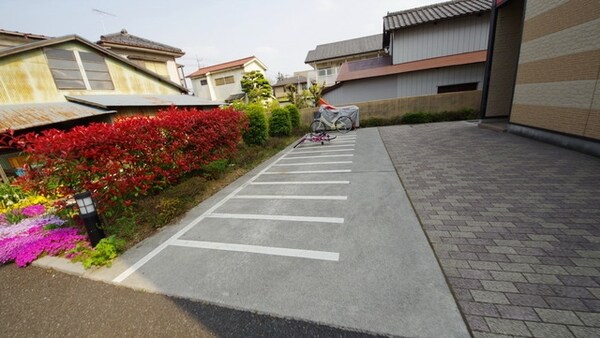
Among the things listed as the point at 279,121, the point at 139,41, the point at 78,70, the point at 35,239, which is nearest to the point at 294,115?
the point at 279,121

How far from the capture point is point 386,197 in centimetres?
418

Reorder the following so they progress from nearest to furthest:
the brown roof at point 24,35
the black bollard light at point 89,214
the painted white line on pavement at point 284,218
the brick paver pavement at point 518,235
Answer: the brick paver pavement at point 518,235
the black bollard light at point 89,214
the painted white line on pavement at point 284,218
the brown roof at point 24,35

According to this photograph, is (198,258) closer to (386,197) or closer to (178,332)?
(178,332)

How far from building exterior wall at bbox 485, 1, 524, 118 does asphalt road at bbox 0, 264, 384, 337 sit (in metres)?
11.0

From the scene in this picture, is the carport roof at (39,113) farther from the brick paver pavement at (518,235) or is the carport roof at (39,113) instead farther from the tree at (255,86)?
the tree at (255,86)

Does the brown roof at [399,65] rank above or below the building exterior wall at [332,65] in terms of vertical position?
below

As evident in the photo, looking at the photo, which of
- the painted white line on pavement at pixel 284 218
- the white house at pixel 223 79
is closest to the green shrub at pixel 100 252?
the painted white line on pavement at pixel 284 218

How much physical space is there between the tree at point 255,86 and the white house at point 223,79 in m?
1.73

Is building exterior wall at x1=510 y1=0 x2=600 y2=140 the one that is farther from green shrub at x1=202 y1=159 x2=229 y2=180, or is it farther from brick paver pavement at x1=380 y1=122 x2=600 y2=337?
green shrub at x1=202 y1=159 x2=229 y2=180

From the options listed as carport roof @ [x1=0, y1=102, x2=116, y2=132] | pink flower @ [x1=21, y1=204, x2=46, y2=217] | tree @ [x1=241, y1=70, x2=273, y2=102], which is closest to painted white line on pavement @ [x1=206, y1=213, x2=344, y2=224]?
pink flower @ [x1=21, y1=204, x2=46, y2=217]

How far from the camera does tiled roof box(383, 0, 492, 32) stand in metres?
12.7

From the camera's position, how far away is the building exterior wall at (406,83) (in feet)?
42.3

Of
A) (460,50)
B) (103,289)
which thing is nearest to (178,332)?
(103,289)

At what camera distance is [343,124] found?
40.1 feet
